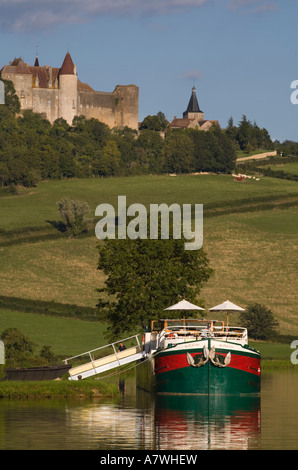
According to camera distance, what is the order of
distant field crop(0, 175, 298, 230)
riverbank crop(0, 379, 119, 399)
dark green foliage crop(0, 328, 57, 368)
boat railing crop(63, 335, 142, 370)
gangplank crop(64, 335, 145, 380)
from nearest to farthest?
riverbank crop(0, 379, 119, 399) → gangplank crop(64, 335, 145, 380) → boat railing crop(63, 335, 142, 370) → dark green foliage crop(0, 328, 57, 368) → distant field crop(0, 175, 298, 230)

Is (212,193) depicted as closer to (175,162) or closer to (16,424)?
(175,162)

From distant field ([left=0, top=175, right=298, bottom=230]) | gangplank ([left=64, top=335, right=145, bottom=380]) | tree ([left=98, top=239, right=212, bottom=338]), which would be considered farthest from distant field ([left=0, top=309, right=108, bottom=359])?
distant field ([left=0, top=175, right=298, bottom=230])

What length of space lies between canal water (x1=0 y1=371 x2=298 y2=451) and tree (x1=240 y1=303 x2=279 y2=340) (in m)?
40.2

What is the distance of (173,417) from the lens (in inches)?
1533

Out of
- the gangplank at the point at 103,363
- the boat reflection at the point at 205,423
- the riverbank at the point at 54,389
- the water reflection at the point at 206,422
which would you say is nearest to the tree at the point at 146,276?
the gangplank at the point at 103,363

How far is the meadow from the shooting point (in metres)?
93.2

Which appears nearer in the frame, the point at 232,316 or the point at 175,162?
the point at 232,316

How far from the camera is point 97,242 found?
71.8m

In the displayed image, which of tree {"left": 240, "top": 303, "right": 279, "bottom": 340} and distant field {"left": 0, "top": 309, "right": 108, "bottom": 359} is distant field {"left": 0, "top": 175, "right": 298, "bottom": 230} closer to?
distant field {"left": 0, "top": 309, "right": 108, "bottom": 359}

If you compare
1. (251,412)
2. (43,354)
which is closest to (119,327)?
(43,354)

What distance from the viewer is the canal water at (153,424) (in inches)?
1254

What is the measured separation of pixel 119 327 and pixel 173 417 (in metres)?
27.1

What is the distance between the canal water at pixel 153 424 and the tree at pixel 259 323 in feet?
132
